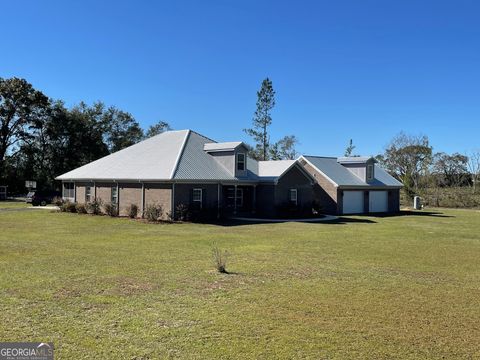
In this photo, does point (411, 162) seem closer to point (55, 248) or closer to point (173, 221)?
point (173, 221)

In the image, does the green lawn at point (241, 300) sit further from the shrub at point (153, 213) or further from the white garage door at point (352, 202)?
the white garage door at point (352, 202)

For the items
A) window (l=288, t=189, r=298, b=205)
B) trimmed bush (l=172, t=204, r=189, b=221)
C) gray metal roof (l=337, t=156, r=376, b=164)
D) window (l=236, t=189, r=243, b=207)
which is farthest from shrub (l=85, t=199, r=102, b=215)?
gray metal roof (l=337, t=156, r=376, b=164)

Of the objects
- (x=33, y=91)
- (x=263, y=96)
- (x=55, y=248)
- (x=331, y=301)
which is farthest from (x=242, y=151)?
(x=33, y=91)

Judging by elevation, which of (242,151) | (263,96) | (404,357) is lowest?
(404,357)

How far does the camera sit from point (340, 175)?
4184cm

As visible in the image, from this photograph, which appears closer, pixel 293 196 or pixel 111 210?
pixel 111 210

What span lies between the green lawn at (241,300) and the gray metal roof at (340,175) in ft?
73.7

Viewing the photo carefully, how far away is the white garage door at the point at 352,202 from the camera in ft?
133

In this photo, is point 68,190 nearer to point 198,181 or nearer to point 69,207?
point 69,207

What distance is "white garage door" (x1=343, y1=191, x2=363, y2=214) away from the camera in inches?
1591

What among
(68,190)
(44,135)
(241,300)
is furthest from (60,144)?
(241,300)

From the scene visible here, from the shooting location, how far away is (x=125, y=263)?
519 inches

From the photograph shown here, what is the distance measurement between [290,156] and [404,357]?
239 feet

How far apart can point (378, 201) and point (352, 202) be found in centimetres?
455
